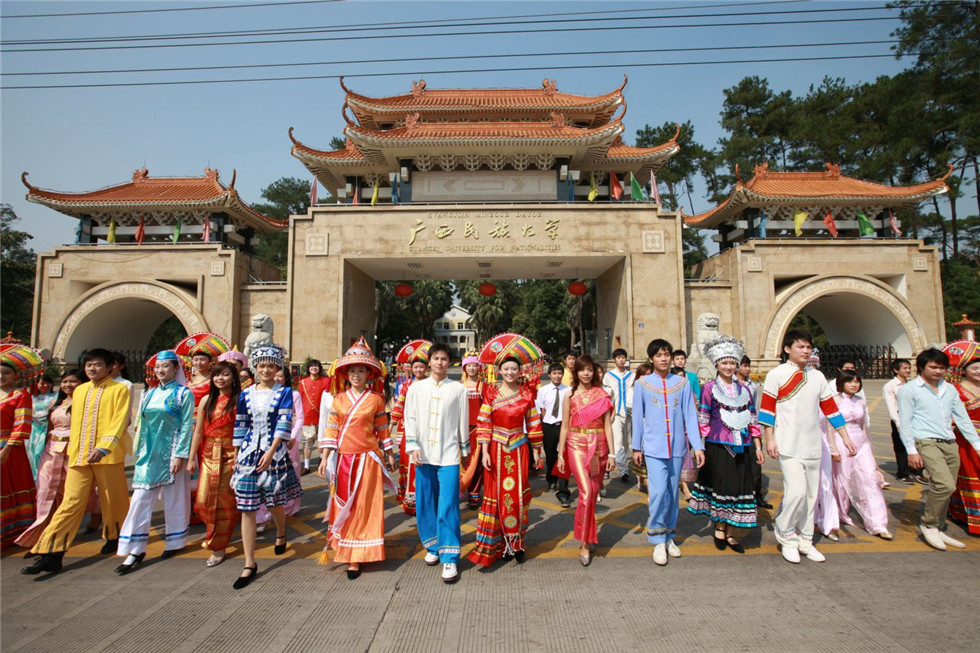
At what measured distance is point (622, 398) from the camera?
6.08m

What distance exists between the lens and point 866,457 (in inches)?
174

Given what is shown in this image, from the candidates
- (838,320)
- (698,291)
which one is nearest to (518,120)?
(698,291)

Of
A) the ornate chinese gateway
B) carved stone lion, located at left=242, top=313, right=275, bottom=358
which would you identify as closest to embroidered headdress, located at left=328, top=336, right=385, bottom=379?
carved stone lion, located at left=242, top=313, right=275, bottom=358

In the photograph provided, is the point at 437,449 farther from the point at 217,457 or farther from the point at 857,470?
the point at 857,470

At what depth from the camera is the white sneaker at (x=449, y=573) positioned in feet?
10.8

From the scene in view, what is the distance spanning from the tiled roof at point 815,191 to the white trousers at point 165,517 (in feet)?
63.2

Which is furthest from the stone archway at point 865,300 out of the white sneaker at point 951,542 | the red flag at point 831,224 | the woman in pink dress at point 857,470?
the white sneaker at point 951,542

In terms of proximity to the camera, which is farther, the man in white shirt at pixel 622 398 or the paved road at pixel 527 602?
the man in white shirt at pixel 622 398

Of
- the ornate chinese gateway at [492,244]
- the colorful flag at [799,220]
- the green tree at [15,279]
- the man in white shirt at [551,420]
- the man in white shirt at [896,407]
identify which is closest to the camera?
the man in white shirt at [896,407]

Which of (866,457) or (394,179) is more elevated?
(394,179)

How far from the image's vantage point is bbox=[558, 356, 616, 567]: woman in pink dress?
12.0ft

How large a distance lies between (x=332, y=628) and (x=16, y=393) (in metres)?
3.53

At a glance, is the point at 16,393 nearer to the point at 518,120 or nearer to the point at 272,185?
the point at 518,120

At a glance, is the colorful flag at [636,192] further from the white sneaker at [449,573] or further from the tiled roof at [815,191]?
the white sneaker at [449,573]
